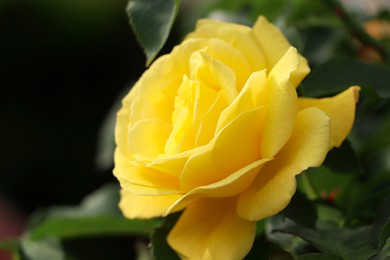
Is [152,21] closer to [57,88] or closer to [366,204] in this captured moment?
[366,204]

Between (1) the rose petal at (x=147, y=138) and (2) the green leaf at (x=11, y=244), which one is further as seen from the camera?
(2) the green leaf at (x=11, y=244)

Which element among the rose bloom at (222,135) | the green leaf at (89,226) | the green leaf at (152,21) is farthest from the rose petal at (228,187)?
the green leaf at (89,226)

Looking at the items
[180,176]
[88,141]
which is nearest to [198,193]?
[180,176]

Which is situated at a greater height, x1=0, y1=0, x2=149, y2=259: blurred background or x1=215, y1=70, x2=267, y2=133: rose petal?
x1=215, y1=70, x2=267, y2=133: rose petal

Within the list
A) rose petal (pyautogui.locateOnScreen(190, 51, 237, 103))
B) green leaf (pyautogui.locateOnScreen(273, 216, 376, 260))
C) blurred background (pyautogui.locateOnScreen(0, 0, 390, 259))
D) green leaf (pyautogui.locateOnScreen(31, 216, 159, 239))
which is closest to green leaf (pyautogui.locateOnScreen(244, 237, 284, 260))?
green leaf (pyautogui.locateOnScreen(273, 216, 376, 260))

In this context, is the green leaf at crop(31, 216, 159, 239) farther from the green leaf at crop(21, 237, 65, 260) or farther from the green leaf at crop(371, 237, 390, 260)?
the green leaf at crop(371, 237, 390, 260)

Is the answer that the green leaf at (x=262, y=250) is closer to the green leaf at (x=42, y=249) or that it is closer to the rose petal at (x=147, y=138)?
the rose petal at (x=147, y=138)

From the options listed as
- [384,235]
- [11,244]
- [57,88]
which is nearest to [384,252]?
[384,235]
